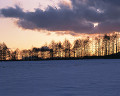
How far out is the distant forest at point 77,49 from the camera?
3698 inches

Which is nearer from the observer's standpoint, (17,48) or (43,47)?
(43,47)

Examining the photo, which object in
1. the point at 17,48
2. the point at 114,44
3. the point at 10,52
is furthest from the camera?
the point at 17,48

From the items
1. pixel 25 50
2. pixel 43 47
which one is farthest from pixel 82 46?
pixel 25 50

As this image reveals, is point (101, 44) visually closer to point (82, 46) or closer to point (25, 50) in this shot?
point (82, 46)

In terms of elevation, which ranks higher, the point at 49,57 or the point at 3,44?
the point at 3,44

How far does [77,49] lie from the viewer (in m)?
101

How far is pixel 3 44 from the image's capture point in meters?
104

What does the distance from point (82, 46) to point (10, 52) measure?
45.0 metres

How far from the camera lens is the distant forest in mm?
93938
